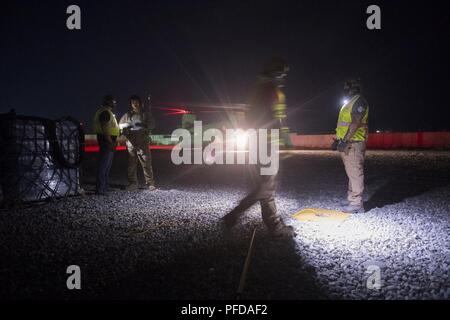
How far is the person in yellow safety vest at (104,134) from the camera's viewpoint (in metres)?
7.34

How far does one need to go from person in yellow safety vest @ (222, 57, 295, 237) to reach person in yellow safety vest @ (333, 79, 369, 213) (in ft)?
6.28

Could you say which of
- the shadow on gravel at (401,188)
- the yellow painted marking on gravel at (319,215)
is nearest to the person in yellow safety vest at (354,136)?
the yellow painted marking on gravel at (319,215)

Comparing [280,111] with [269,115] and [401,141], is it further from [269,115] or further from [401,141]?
[401,141]

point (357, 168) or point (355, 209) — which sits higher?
point (357, 168)

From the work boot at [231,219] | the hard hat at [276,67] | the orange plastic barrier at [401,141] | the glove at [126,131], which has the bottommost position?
the orange plastic barrier at [401,141]

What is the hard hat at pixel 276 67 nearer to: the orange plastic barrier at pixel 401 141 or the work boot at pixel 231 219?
the work boot at pixel 231 219

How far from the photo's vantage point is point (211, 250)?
3.81m

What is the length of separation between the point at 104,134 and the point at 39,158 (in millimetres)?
1440

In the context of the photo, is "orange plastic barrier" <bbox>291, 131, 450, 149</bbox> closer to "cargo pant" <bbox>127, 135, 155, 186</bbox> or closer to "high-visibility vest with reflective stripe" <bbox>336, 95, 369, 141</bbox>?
"cargo pant" <bbox>127, 135, 155, 186</bbox>

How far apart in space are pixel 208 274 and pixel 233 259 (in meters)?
0.47

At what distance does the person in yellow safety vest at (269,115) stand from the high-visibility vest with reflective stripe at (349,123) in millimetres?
1937

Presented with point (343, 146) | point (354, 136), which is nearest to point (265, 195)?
point (343, 146)
